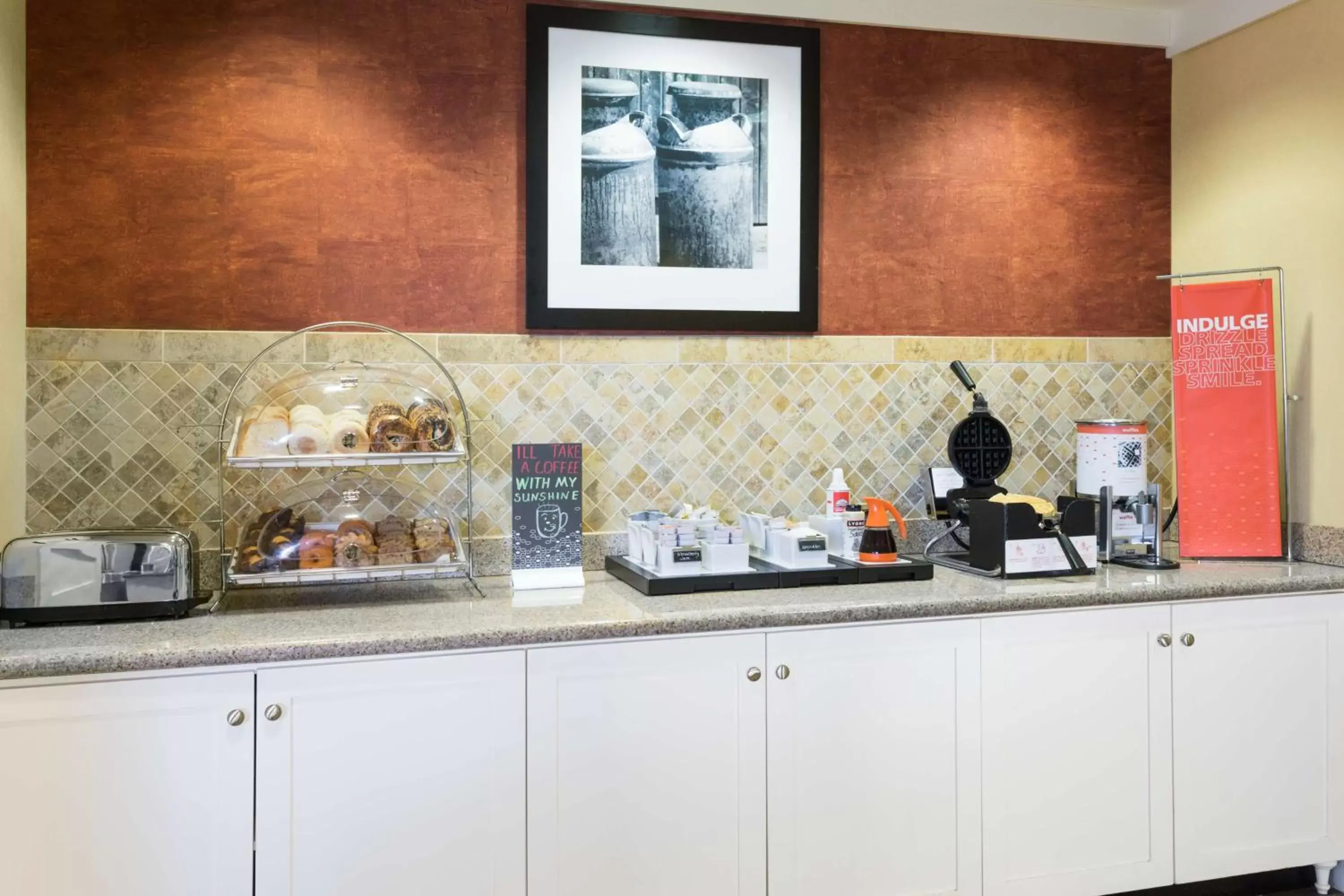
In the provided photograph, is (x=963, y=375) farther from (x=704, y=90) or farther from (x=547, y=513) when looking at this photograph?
(x=547, y=513)

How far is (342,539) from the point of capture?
91.5 inches

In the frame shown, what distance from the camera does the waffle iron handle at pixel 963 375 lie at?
299cm

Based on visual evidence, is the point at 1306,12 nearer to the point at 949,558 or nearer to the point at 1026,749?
the point at 949,558

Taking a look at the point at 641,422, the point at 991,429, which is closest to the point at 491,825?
the point at 641,422

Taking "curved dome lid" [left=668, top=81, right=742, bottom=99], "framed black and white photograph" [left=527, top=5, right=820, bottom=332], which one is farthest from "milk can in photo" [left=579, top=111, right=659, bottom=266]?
"curved dome lid" [left=668, top=81, right=742, bottom=99]

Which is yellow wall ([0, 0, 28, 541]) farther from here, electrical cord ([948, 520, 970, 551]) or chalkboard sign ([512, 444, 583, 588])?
electrical cord ([948, 520, 970, 551])

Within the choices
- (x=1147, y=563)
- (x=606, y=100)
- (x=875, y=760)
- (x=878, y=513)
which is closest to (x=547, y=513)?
(x=878, y=513)

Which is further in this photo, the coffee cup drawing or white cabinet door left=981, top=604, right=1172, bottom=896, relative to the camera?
the coffee cup drawing

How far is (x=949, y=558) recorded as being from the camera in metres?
2.90

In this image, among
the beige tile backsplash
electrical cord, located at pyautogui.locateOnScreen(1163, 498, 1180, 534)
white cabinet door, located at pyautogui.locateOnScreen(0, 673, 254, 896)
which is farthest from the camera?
electrical cord, located at pyautogui.locateOnScreen(1163, 498, 1180, 534)

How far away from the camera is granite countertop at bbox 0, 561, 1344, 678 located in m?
1.95

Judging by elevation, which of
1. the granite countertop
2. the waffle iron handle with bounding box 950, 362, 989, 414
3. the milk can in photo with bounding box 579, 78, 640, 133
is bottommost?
the granite countertop

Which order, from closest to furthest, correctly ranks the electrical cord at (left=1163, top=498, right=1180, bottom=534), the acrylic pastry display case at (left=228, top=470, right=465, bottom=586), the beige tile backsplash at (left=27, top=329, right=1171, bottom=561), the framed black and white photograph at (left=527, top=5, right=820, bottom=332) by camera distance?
the acrylic pastry display case at (left=228, top=470, right=465, bottom=586)
the beige tile backsplash at (left=27, top=329, right=1171, bottom=561)
the framed black and white photograph at (left=527, top=5, right=820, bottom=332)
the electrical cord at (left=1163, top=498, right=1180, bottom=534)

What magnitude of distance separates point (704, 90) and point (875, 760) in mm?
A: 1852
